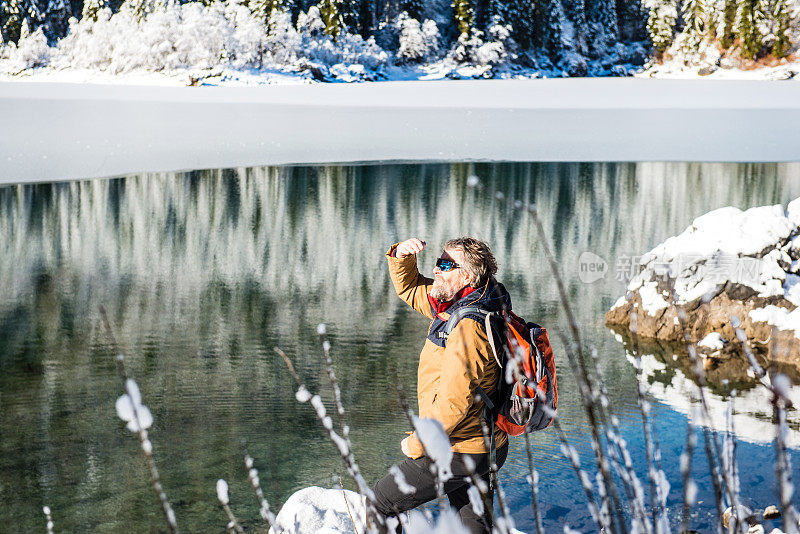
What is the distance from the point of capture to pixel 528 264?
32.9 feet

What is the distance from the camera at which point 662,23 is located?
2205 inches

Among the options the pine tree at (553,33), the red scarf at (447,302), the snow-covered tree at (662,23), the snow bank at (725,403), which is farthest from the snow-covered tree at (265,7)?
the red scarf at (447,302)

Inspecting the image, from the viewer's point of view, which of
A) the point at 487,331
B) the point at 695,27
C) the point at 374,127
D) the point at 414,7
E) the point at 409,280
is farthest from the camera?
the point at 414,7

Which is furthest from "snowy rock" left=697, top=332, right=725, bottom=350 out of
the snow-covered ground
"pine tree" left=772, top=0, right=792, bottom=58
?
"pine tree" left=772, top=0, right=792, bottom=58

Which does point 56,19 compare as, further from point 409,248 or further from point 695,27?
point 409,248

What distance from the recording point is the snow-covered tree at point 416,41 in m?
57.1

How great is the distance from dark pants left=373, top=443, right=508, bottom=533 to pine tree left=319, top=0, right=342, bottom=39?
54.0m

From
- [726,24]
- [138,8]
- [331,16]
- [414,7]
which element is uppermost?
[138,8]

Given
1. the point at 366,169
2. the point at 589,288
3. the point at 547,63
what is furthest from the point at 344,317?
the point at 547,63

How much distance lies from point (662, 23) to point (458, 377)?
5782cm

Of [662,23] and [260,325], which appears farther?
[662,23]

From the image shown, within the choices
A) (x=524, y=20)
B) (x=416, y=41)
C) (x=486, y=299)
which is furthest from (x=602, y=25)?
(x=486, y=299)

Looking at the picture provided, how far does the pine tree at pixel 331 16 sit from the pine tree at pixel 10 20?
64.5 feet

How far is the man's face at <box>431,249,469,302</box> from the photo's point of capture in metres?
2.65
